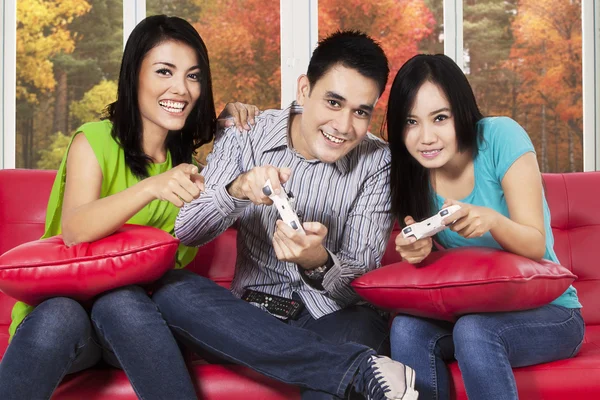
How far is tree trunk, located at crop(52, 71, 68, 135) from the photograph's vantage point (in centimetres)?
381

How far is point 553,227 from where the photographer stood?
7.17 feet

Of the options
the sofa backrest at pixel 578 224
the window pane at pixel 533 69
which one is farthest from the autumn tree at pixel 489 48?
the sofa backrest at pixel 578 224

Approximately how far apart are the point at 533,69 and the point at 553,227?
1.89 meters

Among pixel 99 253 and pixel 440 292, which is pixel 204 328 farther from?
pixel 440 292

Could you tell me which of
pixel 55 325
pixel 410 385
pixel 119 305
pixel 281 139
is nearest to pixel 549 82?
pixel 281 139

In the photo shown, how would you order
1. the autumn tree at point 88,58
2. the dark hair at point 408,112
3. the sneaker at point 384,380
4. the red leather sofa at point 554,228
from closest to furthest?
the sneaker at point 384,380 < the dark hair at point 408,112 < the red leather sofa at point 554,228 < the autumn tree at point 88,58

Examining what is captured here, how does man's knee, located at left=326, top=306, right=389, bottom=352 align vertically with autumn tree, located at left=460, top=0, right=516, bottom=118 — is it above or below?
below

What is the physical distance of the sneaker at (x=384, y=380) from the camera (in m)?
1.38

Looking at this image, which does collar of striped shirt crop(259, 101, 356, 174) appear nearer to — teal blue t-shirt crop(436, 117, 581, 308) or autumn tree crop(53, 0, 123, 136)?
teal blue t-shirt crop(436, 117, 581, 308)

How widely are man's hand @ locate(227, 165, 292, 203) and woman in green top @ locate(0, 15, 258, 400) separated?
0.10m

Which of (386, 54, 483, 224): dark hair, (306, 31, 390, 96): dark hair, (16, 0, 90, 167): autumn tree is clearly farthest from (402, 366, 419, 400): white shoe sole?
(16, 0, 90, 167): autumn tree

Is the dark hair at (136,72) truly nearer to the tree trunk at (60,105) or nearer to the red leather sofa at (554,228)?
the red leather sofa at (554,228)

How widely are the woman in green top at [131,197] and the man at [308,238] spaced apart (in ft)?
0.31

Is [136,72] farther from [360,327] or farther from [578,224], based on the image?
[578,224]
